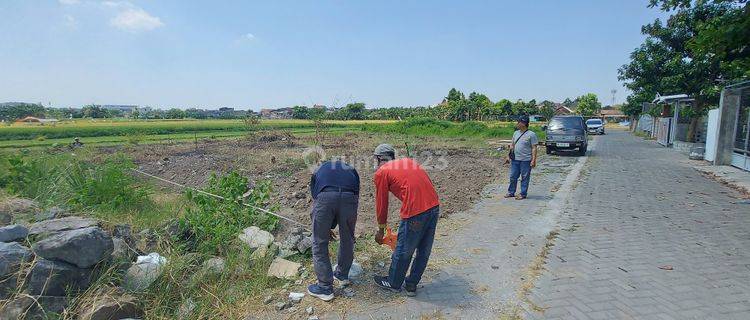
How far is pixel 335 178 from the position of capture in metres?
3.55

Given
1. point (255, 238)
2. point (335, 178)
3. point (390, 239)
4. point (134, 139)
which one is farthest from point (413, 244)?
point (134, 139)

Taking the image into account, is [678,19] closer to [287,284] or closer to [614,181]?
[614,181]

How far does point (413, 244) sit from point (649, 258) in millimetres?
3004

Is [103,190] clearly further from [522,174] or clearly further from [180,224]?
[522,174]

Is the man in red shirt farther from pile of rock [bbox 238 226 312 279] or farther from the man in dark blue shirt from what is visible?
pile of rock [bbox 238 226 312 279]

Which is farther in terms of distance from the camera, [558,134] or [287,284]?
[558,134]

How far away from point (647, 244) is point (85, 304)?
6.11 m

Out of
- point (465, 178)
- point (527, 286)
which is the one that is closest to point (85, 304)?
point (527, 286)

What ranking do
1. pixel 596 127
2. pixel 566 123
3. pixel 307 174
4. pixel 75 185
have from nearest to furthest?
pixel 75 185 < pixel 307 174 < pixel 566 123 < pixel 596 127

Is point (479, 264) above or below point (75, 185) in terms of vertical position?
below

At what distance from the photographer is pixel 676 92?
1969 centimetres

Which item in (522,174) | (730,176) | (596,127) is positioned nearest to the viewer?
(522,174)

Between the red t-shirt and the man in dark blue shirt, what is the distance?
10.1 inches

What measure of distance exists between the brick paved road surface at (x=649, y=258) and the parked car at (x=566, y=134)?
7082 mm
